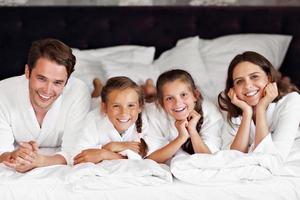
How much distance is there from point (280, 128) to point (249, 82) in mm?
232

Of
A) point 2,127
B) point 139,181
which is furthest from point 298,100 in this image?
point 2,127

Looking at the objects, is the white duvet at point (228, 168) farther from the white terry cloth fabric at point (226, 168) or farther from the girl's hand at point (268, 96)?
the girl's hand at point (268, 96)

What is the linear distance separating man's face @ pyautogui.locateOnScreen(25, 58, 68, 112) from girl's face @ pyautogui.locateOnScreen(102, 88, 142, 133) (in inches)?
→ 8.3

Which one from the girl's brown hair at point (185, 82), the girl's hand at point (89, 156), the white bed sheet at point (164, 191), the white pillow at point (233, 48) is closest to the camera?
the white bed sheet at point (164, 191)

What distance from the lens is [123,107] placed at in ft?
7.21

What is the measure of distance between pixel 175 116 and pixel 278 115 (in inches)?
16.6

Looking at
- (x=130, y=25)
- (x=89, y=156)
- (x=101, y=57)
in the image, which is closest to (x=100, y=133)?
(x=89, y=156)

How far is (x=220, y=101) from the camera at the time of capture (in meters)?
2.46

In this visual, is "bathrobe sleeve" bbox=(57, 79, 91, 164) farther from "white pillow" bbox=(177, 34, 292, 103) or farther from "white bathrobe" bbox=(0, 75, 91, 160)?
"white pillow" bbox=(177, 34, 292, 103)

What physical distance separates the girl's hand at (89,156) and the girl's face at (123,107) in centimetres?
18

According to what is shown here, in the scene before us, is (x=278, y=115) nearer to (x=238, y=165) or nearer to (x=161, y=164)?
(x=238, y=165)

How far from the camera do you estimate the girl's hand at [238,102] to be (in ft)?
7.19

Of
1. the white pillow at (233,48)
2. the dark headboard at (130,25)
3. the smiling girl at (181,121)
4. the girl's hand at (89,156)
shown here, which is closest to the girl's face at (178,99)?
the smiling girl at (181,121)

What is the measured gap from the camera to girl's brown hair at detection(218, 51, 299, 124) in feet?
7.54
